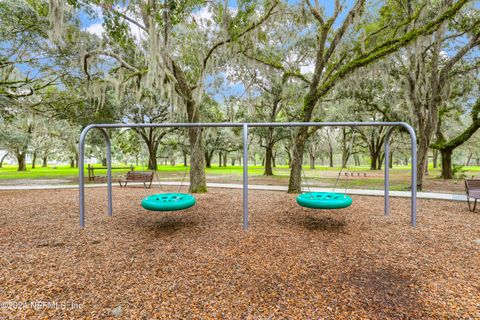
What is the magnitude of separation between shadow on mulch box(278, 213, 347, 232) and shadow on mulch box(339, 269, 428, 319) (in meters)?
1.39

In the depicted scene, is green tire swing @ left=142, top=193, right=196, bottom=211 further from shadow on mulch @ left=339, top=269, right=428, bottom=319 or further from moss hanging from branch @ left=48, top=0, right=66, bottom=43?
moss hanging from branch @ left=48, top=0, right=66, bottom=43

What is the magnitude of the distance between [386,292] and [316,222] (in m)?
2.13

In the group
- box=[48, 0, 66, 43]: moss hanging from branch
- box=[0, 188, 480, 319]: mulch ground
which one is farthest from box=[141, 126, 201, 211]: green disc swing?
box=[48, 0, 66, 43]: moss hanging from branch

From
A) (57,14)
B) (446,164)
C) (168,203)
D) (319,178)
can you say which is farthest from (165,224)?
(446,164)

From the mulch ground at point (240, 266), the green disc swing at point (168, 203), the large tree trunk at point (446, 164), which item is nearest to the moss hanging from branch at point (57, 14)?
the mulch ground at point (240, 266)

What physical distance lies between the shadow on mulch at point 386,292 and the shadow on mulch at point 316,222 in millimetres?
1389

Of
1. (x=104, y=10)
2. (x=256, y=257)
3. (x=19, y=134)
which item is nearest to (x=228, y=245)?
(x=256, y=257)

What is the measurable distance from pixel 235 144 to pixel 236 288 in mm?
24004

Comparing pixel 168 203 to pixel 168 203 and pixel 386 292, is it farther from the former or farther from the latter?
pixel 386 292

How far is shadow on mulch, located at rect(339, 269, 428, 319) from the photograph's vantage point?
6.46 ft

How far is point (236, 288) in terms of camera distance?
2.30 meters

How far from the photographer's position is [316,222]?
4.36 meters

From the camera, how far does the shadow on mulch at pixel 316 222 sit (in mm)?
4039

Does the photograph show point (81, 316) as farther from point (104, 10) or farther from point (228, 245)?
point (104, 10)
